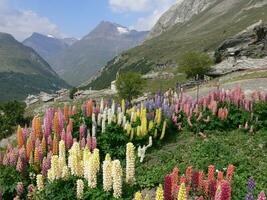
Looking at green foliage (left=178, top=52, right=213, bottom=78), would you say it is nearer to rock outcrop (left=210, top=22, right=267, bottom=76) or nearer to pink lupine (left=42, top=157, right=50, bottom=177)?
rock outcrop (left=210, top=22, right=267, bottom=76)

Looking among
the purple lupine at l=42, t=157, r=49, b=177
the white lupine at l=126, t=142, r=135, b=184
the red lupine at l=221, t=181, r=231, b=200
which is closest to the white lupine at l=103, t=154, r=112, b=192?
the white lupine at l=126, t=142, r=135, b=184

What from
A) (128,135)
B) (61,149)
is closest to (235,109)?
(128,135)

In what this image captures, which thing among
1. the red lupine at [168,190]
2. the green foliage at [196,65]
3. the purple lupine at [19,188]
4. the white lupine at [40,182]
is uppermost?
the green foliage at [196,65]

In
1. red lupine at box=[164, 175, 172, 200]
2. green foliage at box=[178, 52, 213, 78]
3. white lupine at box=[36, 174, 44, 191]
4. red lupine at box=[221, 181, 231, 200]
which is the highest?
green foliage at box=[178, 52, 213, 78]

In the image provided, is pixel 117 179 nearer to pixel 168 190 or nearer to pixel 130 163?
pixel 130 163

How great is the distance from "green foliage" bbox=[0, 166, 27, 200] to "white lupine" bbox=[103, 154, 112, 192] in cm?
332

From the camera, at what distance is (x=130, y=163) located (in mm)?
12359

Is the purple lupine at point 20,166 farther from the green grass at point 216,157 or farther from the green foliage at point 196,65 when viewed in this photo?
the green foliage at point 196,65

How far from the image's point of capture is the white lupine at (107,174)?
38.0 ft

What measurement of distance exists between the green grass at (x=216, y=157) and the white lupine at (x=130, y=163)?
2.70 feet

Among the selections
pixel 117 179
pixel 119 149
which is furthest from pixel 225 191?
pixel 119 149

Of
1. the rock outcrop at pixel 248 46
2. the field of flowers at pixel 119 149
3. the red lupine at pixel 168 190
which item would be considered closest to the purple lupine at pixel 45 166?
the field of flowers at pixel 119 149

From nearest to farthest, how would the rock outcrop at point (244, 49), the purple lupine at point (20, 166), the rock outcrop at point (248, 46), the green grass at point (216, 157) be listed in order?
the green grass at point (216, 157) → the purple lupine at point (20, 166) → the rock outcrop at point (244, 49) → the rock outcrop at point (248, 46)

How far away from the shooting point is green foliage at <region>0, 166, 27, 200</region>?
45.1 ft
